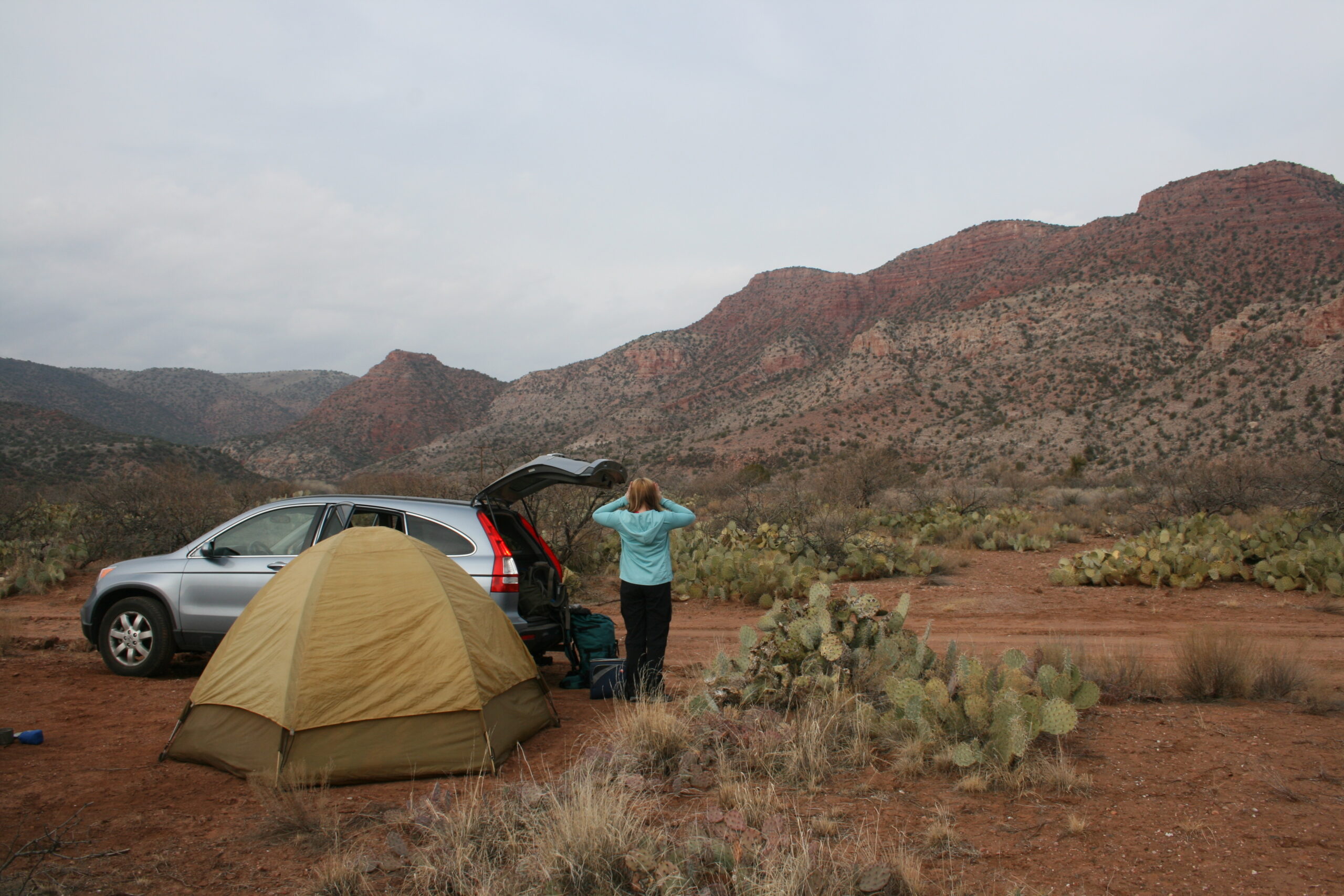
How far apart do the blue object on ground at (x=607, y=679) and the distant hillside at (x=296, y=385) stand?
102 meters

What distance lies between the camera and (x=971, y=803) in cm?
410

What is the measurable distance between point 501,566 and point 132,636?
3855 millimetres

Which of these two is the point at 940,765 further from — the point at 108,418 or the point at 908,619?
the point at 108,418

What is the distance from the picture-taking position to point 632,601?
235 inches

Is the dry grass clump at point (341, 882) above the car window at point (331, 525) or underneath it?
underneath

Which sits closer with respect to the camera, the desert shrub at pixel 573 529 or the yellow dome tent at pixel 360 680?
the yellow dome tent at pixel 360 680

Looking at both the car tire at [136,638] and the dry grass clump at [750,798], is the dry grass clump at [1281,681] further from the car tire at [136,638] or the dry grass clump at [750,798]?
the car tire at [136,638]

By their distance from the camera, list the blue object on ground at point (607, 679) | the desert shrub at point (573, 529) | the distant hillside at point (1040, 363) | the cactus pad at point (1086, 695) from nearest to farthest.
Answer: the cactus pad at point (1086, 695)
the blue object on ground at point (607, 679)
the desert shrub at point (573, 529)
the distant hillside at point (1040, 363)

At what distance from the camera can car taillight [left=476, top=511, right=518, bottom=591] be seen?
20.4 feet

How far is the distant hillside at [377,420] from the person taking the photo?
65.8m

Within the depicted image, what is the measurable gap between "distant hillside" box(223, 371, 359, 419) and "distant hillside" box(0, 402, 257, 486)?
5282cm

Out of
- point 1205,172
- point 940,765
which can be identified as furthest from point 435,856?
point 1205,172

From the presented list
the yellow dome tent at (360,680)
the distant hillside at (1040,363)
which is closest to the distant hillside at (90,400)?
the distant hillside at (1040,363)

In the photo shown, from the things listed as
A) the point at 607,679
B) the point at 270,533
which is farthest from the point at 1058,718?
the point at 270,533
